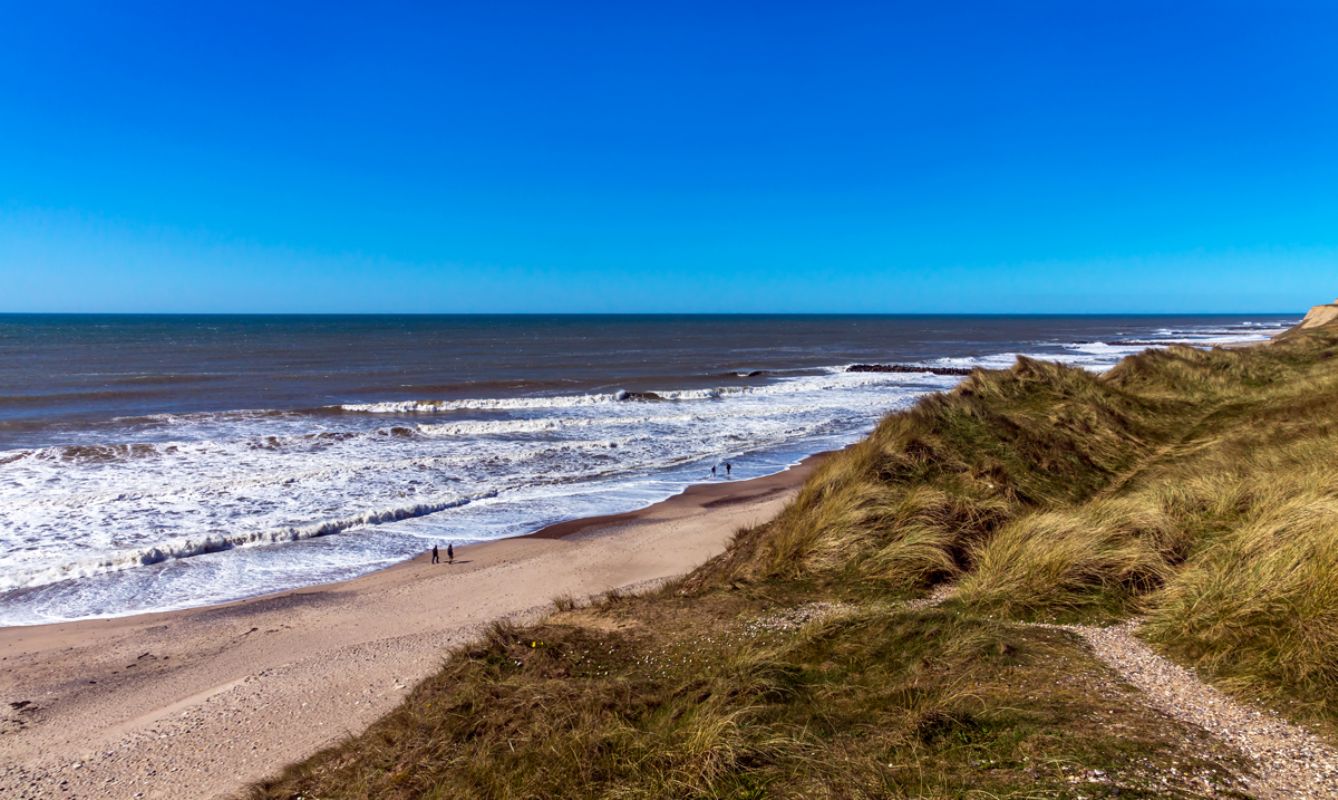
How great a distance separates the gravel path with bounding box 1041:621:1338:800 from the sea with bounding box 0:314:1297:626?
1158cm

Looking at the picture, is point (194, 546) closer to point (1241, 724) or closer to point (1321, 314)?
point (1241, 724)

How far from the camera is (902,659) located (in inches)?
223

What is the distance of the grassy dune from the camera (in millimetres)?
4164

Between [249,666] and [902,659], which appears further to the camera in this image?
[249,666]

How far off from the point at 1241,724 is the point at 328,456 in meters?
22.6

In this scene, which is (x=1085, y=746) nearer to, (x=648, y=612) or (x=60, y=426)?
(x=648, y=612)

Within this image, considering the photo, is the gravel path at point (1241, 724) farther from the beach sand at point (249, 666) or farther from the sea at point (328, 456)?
the sea at point (328, 456)

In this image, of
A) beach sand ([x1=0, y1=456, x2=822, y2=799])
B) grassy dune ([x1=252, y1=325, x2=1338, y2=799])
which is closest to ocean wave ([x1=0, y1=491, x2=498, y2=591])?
beach sand ([x1=0, y1=456, x2=822, y2=799])

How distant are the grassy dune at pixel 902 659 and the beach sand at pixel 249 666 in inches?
66.1

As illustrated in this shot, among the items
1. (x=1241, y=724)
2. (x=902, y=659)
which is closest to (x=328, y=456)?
(x=902, y=659)

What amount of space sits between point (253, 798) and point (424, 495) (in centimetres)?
1291

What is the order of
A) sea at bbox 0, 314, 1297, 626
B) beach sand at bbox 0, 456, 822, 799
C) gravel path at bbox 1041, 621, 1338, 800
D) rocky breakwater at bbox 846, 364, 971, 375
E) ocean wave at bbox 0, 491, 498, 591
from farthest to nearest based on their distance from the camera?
1. rocky breakwater at bbox 846, 364, 971, 375
2. sea at bbox 0, 314, 1297, 626
3. ocean wave at bbox 0, 491, 498, 591
4. beach sand at bbox 0, 456, 822, 799
5. gravel path at bbox 1041, 621, 1338, 800

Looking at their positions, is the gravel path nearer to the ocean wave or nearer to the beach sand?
the beach sand

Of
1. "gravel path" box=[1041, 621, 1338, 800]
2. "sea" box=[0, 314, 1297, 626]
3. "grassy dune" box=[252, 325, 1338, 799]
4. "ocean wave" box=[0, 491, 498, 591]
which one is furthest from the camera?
"sea" box=[0, 314, 1297, 626]
